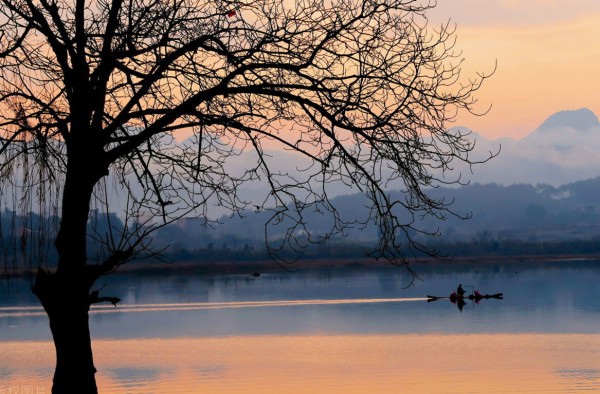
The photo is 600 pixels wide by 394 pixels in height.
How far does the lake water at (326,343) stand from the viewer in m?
35.0

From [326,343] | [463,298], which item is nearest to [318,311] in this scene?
[463,298]

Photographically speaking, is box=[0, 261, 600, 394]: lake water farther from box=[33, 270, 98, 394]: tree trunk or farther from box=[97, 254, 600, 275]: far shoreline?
box=[97, 254, 600, 275]: far shoreline

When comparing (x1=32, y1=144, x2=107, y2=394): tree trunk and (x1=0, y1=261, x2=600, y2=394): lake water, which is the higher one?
(x1=32, y1=144, x2=107, y2=394): tree trunk

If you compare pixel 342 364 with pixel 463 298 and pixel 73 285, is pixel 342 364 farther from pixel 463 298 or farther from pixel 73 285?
pixel 463 298

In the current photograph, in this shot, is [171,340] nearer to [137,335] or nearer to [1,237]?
[137,335]

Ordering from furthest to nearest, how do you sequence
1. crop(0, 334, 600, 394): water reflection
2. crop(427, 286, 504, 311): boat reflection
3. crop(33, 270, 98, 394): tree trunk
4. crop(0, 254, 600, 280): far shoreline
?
crop(0, 254, 600, 280): far shoreline, crop(427, 286, 504, 311): boat reflection, crop(0, 334, 600, 394): water reflection, crop(33, 270, 98, 394): tree trunk

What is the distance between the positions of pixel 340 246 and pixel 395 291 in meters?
84.1

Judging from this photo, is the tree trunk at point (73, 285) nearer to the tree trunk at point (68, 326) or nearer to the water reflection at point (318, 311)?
the tree trunk at point (68, 326)

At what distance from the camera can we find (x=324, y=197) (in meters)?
13.4

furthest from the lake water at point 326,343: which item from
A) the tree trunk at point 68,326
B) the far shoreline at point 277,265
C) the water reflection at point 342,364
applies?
the far shoreline at point 277,265

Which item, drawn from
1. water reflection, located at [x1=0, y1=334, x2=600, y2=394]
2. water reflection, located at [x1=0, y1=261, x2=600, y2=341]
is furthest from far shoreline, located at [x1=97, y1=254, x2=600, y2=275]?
water reflection, located at [x1=0, y1=334, x2=600, y2=394]

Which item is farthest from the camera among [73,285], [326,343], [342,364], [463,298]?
[463,298]

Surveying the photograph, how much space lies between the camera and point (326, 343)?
49562 mm

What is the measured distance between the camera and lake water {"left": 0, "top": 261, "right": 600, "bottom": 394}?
35.0 metres
